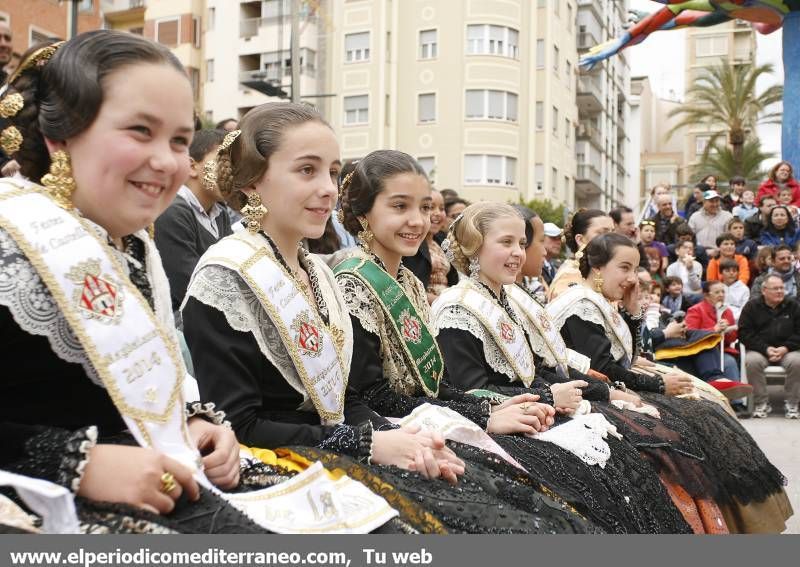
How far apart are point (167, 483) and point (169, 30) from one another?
119 ft

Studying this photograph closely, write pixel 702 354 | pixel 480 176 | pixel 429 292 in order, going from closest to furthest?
pixel 429 292 → pixel 702 354 → pixel 480 176

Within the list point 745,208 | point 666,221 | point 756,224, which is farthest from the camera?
point 745,208

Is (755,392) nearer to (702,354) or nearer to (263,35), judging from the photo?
(702,354)

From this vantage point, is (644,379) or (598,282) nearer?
(644,379)

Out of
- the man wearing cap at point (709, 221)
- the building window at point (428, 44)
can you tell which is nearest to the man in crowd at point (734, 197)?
the man wearing cap at point (709, 221)

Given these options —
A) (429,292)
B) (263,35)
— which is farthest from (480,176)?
(429,292)

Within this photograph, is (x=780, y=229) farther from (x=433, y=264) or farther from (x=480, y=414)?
(x=480, y=414)

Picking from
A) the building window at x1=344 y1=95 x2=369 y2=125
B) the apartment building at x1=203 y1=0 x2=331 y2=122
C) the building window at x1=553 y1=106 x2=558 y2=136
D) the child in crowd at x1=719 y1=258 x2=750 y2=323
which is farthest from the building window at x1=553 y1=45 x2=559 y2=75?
the child in crowd at x1=719 y1=258 x2=750 y2=323

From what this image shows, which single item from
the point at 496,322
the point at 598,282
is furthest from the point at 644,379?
the point at 496,322

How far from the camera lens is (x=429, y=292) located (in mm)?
6141

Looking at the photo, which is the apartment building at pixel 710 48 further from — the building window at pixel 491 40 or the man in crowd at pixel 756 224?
the man in crowd at pixel 756 224

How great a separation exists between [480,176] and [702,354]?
22.5m

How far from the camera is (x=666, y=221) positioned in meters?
15.0

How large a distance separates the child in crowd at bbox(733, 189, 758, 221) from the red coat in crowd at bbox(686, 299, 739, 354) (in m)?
4.38
